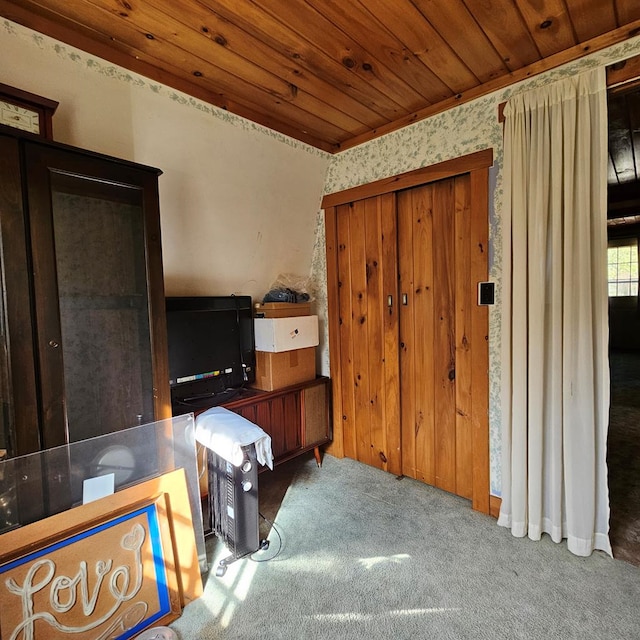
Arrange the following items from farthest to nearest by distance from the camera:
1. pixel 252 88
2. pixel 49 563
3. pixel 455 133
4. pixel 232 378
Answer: pixel 232 378
pixel 455 133
pixel 252 88
pixel 49 563

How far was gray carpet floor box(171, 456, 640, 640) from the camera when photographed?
144 cm

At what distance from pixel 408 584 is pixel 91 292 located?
192 centimetres

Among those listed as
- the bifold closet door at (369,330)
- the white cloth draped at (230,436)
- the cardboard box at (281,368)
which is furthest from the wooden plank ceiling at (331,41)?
the white cloth draped at (230,436)

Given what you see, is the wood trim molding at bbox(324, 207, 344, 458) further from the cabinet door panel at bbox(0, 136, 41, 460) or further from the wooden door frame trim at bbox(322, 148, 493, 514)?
the cabinet door panel at bbox(0, 136, 41, 460)

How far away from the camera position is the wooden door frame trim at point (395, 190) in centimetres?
210

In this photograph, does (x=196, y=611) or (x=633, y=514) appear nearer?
(x=196, y=611)

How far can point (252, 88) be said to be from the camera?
78.7 inches

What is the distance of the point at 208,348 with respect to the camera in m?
2.26

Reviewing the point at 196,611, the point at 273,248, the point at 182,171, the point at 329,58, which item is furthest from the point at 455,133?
the point at 196,611

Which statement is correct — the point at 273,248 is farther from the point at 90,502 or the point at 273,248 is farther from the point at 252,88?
the point at 90,502

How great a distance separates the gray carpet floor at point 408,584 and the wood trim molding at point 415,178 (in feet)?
6.75

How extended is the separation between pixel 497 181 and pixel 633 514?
2.08m

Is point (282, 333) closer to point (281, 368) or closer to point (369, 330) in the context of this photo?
point (281, 368)

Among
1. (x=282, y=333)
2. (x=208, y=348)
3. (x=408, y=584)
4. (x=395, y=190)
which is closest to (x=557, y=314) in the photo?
(x=395, y=190)
